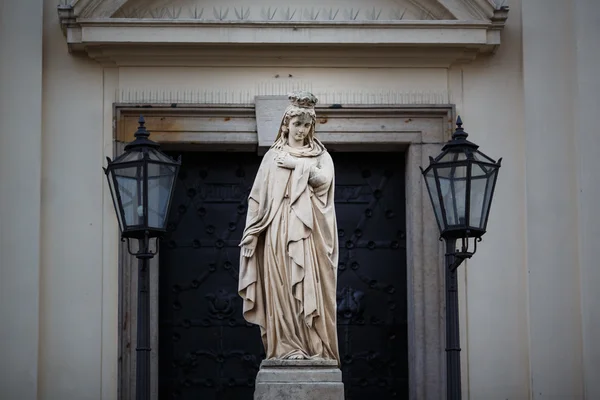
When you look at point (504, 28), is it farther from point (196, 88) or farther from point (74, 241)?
point (74, 241)

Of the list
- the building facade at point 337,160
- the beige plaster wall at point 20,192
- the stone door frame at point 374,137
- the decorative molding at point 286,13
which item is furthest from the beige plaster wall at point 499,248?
the beige plaster wall at point 20,192

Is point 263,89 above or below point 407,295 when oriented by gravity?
above

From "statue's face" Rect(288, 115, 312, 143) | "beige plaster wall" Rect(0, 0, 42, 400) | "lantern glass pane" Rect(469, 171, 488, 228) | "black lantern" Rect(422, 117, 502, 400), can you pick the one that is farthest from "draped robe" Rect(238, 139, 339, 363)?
"beige plaster wall" Rect(0, 0, 42, 400)

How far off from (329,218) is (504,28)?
327 centimetres

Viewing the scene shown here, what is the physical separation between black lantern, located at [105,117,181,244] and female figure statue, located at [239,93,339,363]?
73cm

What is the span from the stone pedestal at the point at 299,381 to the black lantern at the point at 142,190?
124cm

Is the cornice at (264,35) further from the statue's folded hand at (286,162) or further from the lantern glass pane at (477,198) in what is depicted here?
the lantern glass pane at (477,198)

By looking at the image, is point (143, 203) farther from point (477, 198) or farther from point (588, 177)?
point (588, 177)

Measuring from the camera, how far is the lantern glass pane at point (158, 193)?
12.7 m

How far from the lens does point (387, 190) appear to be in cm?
1575

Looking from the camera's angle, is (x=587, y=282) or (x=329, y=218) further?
(x=587, y=282)

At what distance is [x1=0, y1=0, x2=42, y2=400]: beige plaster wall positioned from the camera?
14.8 meters

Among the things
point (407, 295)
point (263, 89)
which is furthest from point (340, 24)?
point (407, 295)

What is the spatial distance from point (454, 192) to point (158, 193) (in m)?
2.04
